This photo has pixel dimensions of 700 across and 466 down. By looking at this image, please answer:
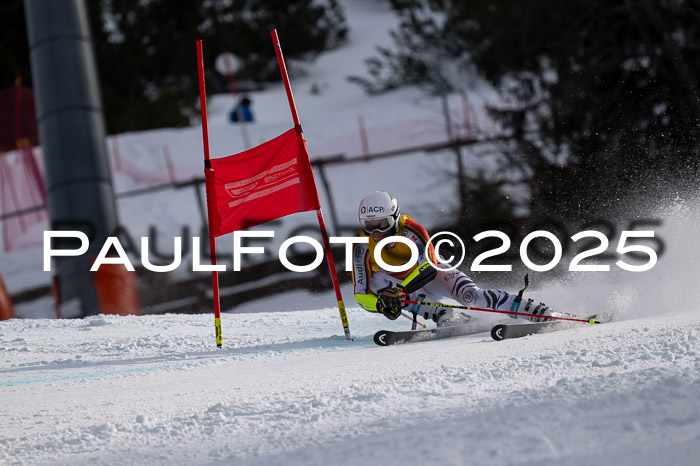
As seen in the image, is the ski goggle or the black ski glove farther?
the ski goggle

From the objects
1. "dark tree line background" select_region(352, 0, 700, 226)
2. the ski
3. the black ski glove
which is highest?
"dark tree line background" select_region(352, 0, 700, 226)

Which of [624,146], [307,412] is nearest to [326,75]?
[624,146]

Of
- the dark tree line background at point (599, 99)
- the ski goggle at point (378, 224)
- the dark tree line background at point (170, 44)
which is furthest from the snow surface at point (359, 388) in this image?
the dark tree line background at point (170, 44)

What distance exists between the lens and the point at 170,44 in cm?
3509

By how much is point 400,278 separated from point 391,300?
0.56 metres

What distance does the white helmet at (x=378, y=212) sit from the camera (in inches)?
263

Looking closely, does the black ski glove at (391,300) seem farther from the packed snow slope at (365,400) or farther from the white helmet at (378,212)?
the white helmet at (378,212)

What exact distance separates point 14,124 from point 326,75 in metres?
30.4

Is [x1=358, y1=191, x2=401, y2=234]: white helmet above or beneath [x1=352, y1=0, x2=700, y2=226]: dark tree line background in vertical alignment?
beneath

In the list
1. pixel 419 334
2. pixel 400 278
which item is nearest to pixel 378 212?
pixel 400 278

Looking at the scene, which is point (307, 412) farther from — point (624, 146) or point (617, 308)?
point (624, 146)

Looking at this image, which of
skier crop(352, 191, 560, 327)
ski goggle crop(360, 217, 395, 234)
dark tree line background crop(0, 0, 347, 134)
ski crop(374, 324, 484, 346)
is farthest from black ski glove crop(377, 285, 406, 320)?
dark tree line background crop(0, 0, 347, 134)

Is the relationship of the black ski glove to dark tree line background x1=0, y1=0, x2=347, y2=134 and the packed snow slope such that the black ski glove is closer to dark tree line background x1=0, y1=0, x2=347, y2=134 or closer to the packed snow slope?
the packed snow slope

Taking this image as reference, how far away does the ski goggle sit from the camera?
6.71 m
